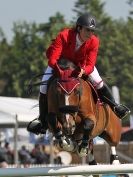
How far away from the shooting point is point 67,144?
9273 millimetres

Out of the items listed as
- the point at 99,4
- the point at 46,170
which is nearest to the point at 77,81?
the point at 46,170

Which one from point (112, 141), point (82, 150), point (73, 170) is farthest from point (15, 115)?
point (73, 170)

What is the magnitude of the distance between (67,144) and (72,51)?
1353 mm

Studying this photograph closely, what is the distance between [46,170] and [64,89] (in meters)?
1.82

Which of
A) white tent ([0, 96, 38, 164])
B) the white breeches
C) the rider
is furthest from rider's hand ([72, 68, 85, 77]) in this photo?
white tent ([0, 96, 38, 164])

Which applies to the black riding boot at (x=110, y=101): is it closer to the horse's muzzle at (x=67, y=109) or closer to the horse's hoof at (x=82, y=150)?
the horse's hoof at (x=82, y=150)

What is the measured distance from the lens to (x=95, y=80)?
10.3 metres

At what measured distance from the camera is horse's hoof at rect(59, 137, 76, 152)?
Answer: 9.22m

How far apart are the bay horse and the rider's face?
43 centimetres

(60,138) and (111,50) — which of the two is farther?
(111,50)

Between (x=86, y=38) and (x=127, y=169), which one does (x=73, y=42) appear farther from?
(x=127, y=169)

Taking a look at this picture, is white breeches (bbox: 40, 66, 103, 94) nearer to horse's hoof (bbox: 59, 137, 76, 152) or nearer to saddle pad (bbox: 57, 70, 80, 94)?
saddle pad (bbox: 57, 70, 80, 94)

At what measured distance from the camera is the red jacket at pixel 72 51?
977 centimetres

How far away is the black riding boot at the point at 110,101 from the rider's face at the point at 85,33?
3.61 feet
